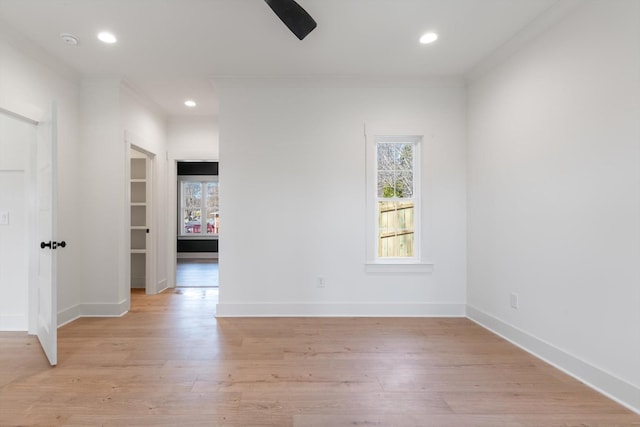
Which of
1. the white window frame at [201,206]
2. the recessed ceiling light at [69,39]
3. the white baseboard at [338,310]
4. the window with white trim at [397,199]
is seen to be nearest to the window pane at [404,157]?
the window with white trim at [397,199]

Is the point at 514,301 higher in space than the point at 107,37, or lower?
lower

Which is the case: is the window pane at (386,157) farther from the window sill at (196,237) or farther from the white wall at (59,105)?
the window sill at (196,237)

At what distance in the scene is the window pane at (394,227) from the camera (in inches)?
144

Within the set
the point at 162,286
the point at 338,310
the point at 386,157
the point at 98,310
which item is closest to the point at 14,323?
the point at 98,310

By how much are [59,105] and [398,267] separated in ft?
13.1

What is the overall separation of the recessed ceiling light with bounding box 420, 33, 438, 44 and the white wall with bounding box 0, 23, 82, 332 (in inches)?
128

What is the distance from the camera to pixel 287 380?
2137 mm

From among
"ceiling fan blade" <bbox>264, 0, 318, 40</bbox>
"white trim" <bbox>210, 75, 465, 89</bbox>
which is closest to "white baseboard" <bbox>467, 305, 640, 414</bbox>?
"white trim" <bbox>210, 75, 465, 89</bbox>

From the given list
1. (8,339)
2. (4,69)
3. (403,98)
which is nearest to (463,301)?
(403,98)

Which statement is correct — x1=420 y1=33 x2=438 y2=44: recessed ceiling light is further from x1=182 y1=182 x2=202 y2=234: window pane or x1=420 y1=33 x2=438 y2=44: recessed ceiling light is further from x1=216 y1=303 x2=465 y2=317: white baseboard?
x1=182 y1=182 x2=202 y2=234: window pane

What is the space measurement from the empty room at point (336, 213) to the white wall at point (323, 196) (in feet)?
0.08

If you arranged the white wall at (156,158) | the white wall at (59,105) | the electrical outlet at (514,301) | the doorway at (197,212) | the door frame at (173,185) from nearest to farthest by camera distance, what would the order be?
the white wall at (59,105) < the electrical outlet at (514,301) < the white wall at (156,158) < the door frame at (173,185) < the doorway at (197,212)

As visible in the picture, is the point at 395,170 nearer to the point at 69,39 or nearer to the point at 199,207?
the point at 69,39

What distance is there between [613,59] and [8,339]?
5.18 metres
